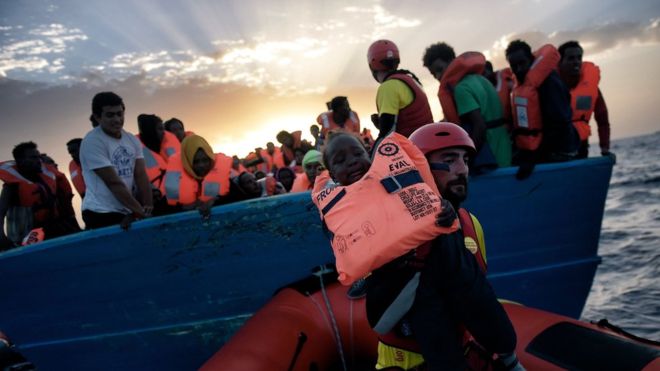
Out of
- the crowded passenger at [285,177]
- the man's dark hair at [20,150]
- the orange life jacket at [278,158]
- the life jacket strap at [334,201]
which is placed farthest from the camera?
the orange life jacket at [278,158]

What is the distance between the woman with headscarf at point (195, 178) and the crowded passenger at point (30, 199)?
6.38 feet

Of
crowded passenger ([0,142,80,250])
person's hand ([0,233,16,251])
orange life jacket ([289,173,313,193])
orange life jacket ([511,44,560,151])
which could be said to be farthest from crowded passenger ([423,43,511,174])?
crowded passenger ([0,142,80,250])

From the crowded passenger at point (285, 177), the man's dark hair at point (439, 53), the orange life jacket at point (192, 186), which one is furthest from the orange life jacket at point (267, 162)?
the man's dark hair at point (439, 53)

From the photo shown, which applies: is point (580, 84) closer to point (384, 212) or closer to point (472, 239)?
point (472, 239)

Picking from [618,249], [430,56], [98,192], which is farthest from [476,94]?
[618,249]

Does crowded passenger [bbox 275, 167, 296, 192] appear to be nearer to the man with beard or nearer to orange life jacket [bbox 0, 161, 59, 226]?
Result: orange life jacket [bbox 0, 161, 59, 226]

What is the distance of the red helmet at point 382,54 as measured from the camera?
333cm

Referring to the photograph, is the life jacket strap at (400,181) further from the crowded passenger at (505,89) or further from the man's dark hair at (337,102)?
the man's dark hair at (337,102)

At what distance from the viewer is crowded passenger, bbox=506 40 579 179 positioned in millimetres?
Answer: 3494

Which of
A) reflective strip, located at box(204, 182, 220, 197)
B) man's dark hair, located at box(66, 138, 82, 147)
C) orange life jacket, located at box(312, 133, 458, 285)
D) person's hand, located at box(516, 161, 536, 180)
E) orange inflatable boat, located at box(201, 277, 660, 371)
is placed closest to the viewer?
orange life jacket, located at box(312, 133, 458, 285)

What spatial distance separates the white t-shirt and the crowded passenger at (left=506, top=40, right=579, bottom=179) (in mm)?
3295

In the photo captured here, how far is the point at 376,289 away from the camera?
1.46 m

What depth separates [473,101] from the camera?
3.24 metres

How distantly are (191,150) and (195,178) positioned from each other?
0.27 meters
